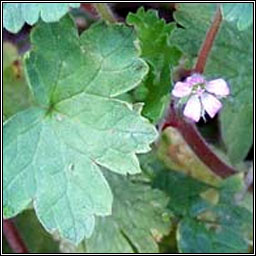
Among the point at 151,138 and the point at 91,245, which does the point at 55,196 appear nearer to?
the point at 151,138

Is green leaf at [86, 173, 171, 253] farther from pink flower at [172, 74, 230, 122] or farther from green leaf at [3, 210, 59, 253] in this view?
pink flower at [172, 74, 230, 122]

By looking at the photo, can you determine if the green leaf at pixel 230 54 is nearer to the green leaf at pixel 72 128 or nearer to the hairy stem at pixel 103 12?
the hairy stem at pixel 103 12

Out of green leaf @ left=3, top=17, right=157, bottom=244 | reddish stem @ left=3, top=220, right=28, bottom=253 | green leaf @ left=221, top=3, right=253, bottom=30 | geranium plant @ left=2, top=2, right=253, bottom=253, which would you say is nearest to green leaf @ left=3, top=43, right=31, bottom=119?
geranium plant @ left=2, top=2, right=253, bottom=253

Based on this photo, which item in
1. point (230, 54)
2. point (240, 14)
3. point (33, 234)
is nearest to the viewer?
point (240, 14)

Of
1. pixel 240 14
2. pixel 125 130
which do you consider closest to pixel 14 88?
pixel 125 130

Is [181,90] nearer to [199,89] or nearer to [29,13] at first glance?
[199,89]

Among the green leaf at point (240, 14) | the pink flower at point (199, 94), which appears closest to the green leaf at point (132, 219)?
the pink flower at point (199, 94)
